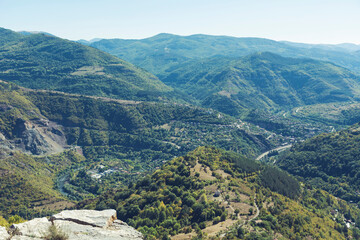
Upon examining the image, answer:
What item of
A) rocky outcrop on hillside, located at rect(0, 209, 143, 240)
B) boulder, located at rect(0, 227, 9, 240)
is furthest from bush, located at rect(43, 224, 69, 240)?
boulder, located at rect(0, 227, 9, 240)

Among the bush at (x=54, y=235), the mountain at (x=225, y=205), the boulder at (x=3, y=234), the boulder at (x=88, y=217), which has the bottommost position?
the mountain at (x=225, y=205)

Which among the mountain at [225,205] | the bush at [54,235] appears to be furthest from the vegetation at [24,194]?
the bush at [54,235]

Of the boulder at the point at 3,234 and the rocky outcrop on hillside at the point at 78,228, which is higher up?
the boulder at the point at 3,234

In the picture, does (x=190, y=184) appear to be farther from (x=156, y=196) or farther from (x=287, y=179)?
(x=287, y=179)

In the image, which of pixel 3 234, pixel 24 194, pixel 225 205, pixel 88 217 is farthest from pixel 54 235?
pixel 24 194

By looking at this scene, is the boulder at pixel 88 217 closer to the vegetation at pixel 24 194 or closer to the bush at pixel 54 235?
the bush at pixel 54 235

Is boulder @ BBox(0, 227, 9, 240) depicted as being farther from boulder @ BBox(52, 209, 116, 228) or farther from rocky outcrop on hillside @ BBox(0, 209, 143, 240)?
boulder @ BBox(52, 209, 116, 228)
